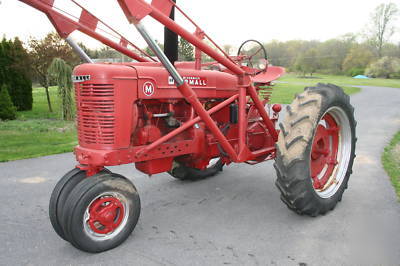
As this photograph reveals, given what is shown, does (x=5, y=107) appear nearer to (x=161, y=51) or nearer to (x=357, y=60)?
(x=161, y=51)

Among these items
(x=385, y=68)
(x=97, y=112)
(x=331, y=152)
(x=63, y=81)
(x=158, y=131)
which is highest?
(x=385, y=68)

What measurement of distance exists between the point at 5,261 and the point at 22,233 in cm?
49

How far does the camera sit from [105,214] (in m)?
2.74

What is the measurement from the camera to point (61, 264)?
260cm

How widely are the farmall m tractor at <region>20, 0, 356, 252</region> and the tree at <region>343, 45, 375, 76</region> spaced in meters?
46.9

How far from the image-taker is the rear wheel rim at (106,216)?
107 inches

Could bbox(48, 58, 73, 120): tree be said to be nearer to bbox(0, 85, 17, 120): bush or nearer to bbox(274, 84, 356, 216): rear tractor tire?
bbox(0, 85, 17, 120): bush

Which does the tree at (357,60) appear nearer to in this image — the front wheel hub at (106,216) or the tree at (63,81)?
the tree at (63,81)

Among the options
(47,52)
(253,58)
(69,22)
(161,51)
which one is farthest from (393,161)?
(47,52)


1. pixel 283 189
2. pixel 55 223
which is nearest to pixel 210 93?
pixel 283 189

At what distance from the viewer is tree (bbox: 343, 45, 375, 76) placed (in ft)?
150

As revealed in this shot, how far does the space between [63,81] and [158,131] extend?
803 cm

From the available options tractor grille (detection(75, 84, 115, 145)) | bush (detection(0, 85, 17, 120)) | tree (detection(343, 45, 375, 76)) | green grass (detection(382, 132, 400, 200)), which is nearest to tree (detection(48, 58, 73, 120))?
bush (detection(0, 85, 17, 120))

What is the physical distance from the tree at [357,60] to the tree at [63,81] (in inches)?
1702
